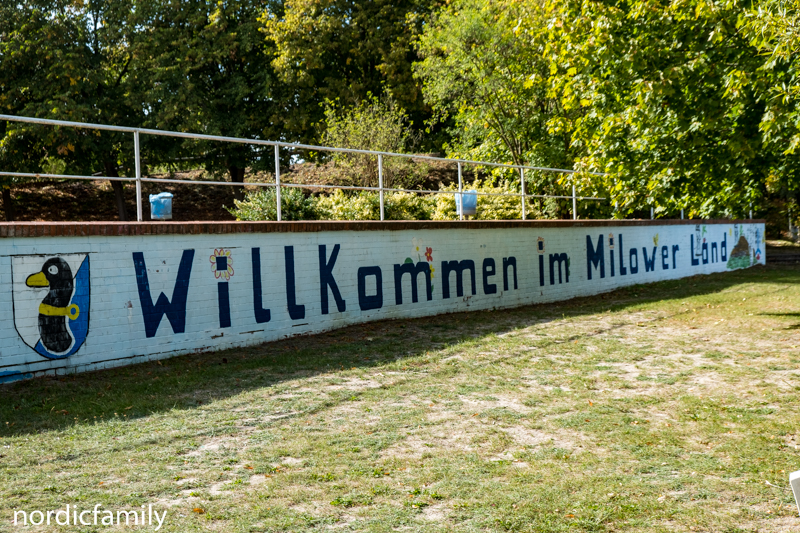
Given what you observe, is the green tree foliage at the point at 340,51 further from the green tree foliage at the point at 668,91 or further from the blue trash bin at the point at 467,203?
the green tree foliage at the point at 668,91

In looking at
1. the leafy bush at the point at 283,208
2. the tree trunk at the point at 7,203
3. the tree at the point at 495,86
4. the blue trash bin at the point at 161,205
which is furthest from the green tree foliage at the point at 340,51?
the blue trash bin at the point at 161,205

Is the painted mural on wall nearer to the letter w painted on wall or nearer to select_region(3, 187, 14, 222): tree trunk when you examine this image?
the letter w painted on wall

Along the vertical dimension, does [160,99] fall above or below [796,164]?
above

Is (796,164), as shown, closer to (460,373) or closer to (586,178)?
(586,178)

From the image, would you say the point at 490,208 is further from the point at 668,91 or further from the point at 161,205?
the point at 161,205

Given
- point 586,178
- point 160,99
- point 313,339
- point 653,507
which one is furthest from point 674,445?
point 160,99

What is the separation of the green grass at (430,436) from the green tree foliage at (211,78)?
20031 mm

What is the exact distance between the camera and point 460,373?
25.9 feet

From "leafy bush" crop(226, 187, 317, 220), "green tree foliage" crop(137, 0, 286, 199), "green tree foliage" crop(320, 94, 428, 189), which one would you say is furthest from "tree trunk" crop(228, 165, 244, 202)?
"leafy bush" crop(226, 187, 317, 220)

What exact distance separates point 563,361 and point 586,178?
16.7ft

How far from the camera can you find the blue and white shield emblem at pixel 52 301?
7.58 metres

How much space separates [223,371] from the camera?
8.12 m

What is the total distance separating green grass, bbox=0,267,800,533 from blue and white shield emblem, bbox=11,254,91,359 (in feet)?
1.74

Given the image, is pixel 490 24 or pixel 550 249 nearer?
pixel 550 249
